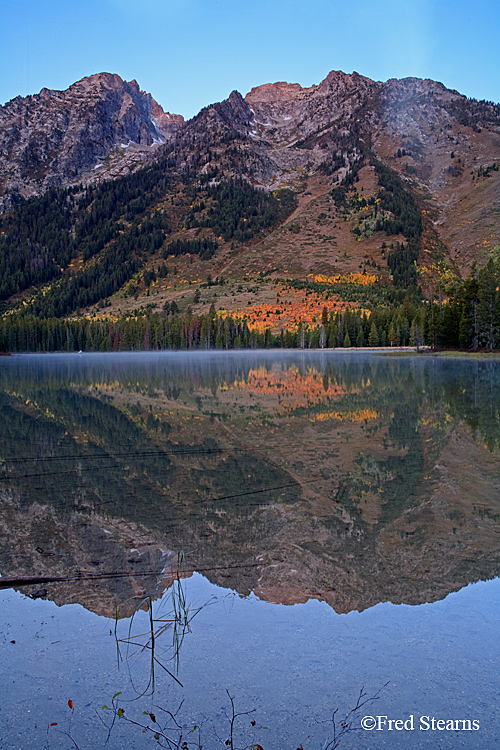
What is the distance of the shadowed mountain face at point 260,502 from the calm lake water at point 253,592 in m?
0.04

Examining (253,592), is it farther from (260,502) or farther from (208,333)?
(208,333)

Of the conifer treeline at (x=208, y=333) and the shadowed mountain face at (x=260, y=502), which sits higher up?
the conifer treeline at (x=208, y=333)

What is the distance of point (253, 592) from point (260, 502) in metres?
3.07

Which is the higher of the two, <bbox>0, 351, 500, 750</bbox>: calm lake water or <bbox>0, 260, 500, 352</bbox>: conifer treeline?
<bbox>0, 260, 500, 352</bbox>: conifer treeline

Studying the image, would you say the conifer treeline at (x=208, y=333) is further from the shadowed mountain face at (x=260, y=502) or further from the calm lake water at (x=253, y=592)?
the calm lake water at (x=253, y=592)

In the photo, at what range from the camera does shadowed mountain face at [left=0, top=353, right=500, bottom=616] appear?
6277 millimetres

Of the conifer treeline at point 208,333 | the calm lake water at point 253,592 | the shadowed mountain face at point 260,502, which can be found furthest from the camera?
the conifer treeline at point 208,333

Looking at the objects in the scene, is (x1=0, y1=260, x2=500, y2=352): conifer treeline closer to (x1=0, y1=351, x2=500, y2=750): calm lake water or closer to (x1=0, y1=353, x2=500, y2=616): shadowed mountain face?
(x1=0, y1=353, x2=500, y2=616): shadowed mountain face

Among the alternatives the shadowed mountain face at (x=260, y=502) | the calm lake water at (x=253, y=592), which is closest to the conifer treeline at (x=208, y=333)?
the shadowed mountain face at (x=260, y=502)

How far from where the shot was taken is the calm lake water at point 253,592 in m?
3.91

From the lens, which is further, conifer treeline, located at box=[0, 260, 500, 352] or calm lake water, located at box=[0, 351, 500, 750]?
conifer treeline, located at box=[0, 260, 500, 352]

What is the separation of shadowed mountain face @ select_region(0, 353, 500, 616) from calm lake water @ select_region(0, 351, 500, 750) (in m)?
0.04

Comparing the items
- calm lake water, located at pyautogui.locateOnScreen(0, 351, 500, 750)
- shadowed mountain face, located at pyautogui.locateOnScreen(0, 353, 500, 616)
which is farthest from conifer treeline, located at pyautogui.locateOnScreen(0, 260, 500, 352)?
calm lake water, located at pyautogui.locateOnScreen(0, 351, 500, 750)

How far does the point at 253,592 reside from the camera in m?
5.91
